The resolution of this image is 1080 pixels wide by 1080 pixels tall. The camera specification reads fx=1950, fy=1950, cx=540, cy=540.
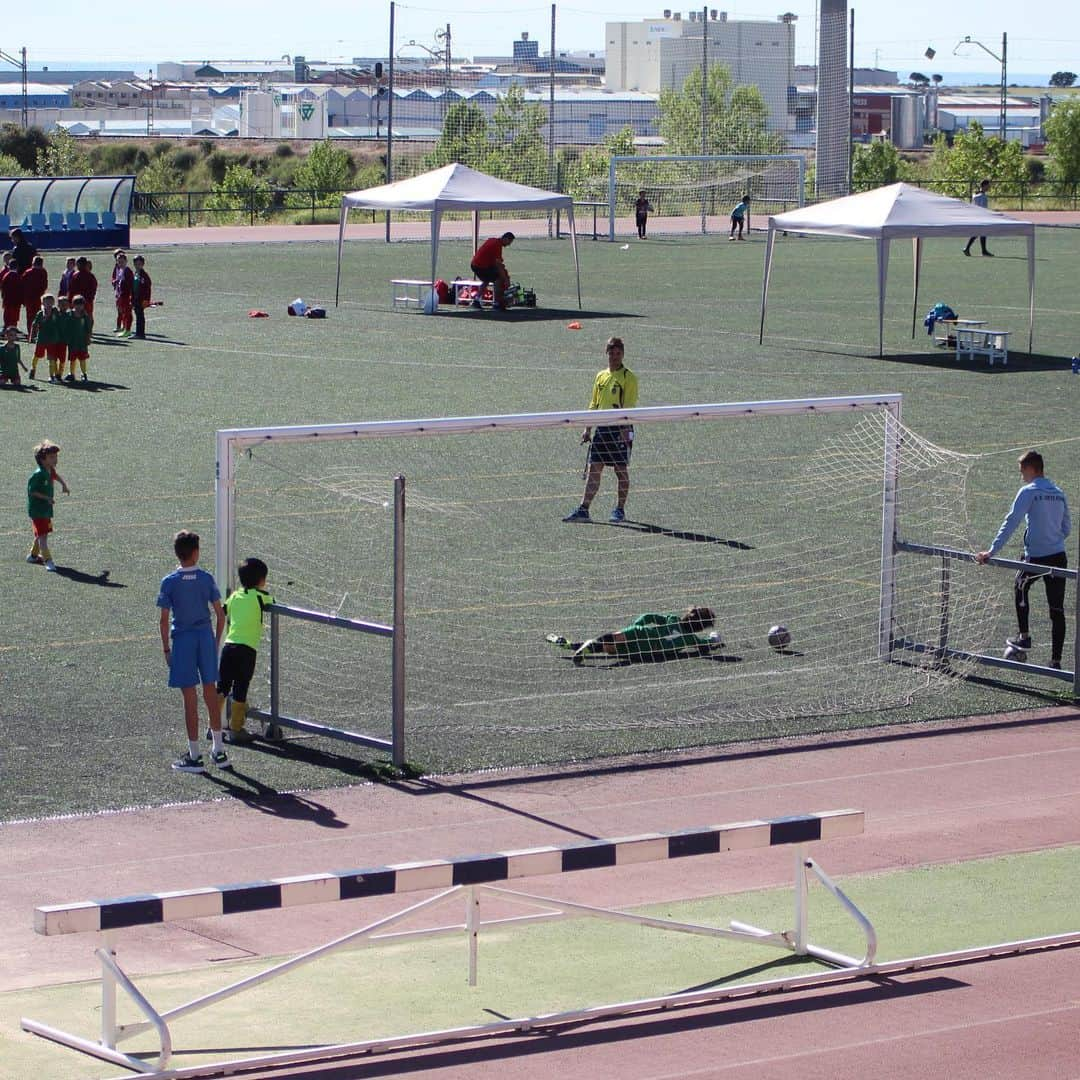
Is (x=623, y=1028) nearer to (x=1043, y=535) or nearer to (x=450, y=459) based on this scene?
(x=1043, y=535)

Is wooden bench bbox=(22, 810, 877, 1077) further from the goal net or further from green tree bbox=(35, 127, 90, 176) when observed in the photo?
green tree bbox=(35, 127, 90, 176)

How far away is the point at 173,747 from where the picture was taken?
38.4ft

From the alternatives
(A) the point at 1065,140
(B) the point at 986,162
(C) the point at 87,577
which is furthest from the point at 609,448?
(A) the point at 1065,140

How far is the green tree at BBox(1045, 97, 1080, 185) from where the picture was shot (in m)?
79.4

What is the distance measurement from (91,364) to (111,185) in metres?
20.9

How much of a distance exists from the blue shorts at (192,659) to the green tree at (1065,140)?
72229mm

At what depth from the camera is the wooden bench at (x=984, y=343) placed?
99.6ft

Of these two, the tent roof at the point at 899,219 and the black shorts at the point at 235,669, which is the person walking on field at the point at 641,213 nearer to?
the tent roof at the point at 899,219

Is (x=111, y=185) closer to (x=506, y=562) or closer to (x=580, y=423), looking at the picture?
(x=506, y=562)

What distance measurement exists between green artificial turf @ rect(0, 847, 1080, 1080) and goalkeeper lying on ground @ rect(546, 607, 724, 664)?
443 cm

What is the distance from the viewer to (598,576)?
1612cm

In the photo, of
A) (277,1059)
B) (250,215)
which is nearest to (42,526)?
(277,1059)

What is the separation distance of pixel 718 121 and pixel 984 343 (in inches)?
2401

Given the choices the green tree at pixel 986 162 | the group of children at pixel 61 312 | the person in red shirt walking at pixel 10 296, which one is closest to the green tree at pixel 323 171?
the green tree at pixel 986 162
